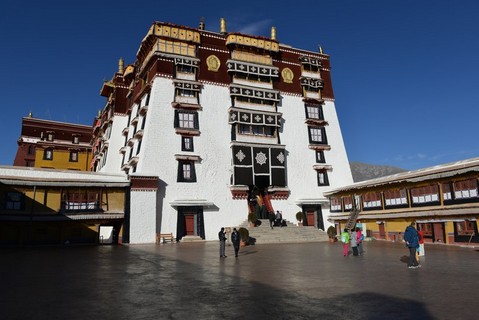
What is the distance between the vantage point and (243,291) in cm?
970

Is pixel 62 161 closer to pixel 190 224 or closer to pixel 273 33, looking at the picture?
pixel 190 224

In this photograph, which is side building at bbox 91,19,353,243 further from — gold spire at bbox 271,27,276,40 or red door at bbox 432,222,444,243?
red door at bbox 432,222,444,243

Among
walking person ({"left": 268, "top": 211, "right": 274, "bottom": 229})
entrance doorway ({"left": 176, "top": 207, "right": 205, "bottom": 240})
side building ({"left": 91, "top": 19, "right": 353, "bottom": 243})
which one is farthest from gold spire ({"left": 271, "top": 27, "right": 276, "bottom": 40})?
entrance doorway ({"left": 176, "top": 207, "right": 205, "bottom": 240})

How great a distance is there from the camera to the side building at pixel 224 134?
3462 cm

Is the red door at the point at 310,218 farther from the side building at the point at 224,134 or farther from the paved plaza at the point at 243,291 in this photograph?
the paved plaza at the point at 243,291

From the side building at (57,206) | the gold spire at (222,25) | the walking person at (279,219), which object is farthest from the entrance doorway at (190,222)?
the gold spire at (222,25)

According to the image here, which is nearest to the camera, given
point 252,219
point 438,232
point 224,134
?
point 438,232

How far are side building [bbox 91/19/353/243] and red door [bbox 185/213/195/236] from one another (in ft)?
0.32

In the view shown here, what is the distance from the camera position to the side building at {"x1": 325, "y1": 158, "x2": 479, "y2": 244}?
76.6 ft

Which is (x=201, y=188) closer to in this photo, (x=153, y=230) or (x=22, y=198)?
(x=153, y=230)

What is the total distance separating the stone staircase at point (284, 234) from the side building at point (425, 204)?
3.53 metres

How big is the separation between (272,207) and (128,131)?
19883 mm

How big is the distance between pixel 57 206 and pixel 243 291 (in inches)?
966

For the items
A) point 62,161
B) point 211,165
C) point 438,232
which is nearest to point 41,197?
point 211,165
